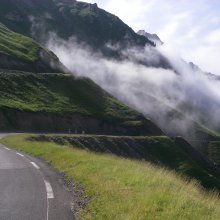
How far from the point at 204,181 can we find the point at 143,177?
86455mm

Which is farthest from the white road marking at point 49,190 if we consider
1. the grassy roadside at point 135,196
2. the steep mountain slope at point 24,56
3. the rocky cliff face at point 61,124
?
the steep mountain slope at point 24,56

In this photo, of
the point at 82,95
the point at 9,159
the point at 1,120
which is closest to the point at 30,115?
the point at 1,120

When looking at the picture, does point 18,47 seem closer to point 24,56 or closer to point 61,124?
point 24,56

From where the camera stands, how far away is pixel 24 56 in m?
154

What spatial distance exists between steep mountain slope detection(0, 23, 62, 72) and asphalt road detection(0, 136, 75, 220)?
387 feet

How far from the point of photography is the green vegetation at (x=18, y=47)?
15212cm

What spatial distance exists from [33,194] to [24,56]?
14140 cm

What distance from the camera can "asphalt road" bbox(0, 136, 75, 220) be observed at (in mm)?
13688

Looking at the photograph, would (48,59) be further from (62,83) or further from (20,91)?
(20,91)

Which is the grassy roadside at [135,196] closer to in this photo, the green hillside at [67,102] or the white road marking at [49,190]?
the white road marking at [49,190]

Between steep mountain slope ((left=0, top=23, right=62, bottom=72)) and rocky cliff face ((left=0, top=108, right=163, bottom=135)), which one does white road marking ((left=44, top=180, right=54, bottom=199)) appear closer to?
rocky cliff face ((left=0, top=108, right=163, bottom=135))

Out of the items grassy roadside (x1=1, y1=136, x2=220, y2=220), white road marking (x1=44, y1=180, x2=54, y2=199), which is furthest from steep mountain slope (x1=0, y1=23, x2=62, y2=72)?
white road marking (x1=44, y1=180, x2=54, y2=199)

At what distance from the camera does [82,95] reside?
463 feet

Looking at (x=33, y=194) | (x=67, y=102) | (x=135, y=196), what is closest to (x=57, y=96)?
(x=67, y=102)
